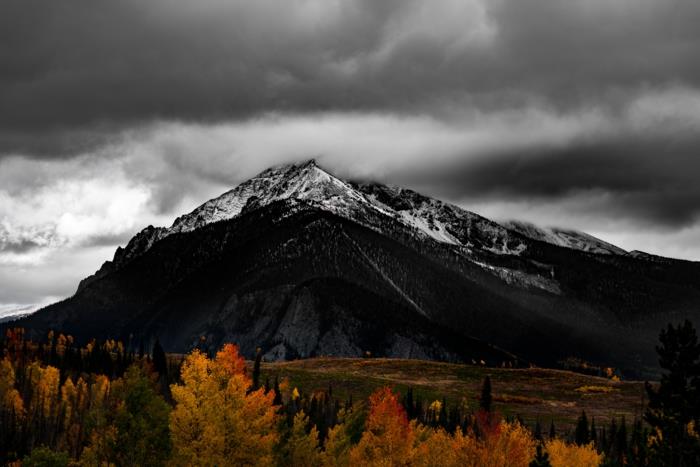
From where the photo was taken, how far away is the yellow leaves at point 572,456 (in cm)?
9418

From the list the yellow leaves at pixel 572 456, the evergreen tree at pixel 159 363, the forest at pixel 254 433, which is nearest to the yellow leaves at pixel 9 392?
the forest at pixel 254 433

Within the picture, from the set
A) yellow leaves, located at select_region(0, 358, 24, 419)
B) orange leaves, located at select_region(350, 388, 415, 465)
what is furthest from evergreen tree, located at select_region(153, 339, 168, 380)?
orange leaves, located at select_region(350, 388, 415, 465)

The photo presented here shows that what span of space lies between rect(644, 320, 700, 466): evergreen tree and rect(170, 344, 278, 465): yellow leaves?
37.3 meters

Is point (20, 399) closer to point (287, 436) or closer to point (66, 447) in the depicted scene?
point (66, 447)

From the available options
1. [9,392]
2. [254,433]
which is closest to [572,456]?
[254,433]

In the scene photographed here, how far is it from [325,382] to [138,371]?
137553mm

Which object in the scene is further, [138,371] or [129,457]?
[138,371]

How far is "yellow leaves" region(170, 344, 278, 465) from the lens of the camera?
150 feet

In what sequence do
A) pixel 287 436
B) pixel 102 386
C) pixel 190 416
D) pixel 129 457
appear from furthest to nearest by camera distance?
1. pixel 102 386
2. pixel 287 436
3. pixel 129 457
4. pixel 190 416

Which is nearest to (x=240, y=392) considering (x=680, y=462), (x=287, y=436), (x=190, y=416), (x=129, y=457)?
(x=190, y=416)

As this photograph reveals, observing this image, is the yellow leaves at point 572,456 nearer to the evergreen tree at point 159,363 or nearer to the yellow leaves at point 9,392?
the yellow leaves at point 9,392

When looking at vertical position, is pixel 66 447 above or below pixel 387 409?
below

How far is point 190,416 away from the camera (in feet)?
153

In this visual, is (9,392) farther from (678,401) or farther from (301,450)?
(678,401)
